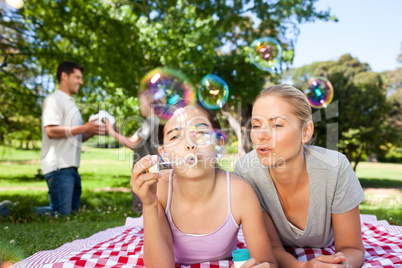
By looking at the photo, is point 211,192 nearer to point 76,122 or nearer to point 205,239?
point 205,239

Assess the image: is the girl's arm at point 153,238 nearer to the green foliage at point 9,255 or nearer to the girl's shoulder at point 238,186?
the girl's shoulder at point 238,186

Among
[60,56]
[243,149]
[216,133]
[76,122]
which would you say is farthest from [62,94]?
[243,149]

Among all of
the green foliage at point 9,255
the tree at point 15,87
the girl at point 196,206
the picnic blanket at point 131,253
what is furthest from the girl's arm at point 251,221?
the tree at point 15,87

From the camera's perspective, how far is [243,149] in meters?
12.0

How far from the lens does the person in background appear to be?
446 centimetres

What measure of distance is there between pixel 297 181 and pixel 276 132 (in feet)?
1.32

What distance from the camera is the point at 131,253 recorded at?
222 centimetres

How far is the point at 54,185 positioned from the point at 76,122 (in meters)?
0.89

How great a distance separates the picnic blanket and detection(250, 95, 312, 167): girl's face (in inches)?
27.4

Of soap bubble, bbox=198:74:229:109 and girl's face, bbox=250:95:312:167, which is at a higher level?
soap bubble, bbox=198:74:229:109

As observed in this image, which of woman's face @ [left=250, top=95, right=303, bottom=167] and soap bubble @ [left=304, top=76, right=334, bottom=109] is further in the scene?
soap bubble @ [left=304, top=76, right=334, bottom=109]

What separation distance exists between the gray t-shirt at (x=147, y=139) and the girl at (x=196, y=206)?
252cm

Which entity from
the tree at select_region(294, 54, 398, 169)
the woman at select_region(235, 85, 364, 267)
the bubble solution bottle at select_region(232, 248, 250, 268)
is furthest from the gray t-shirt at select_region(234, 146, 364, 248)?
the tree at select_region(294, 54, 398, 169)

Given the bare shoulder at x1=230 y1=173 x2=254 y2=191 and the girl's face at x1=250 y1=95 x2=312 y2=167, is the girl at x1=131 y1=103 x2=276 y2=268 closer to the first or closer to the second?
the bare shoulder at x1=230 y1=173 x2=254 y2=191
